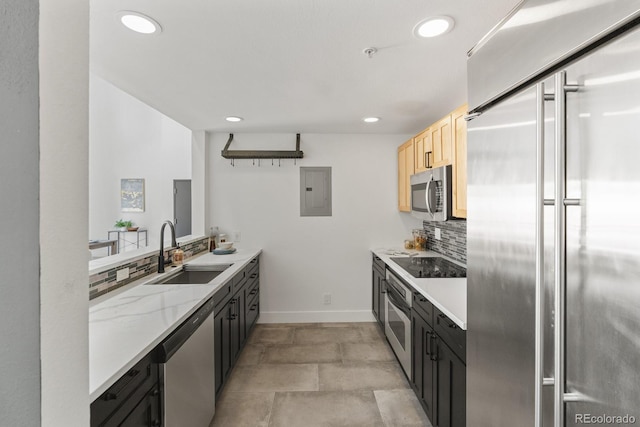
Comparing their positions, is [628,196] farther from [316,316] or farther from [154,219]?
[154,219]

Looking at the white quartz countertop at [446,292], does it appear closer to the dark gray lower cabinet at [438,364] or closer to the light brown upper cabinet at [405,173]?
the dark gray lower cabinet at [438,364]

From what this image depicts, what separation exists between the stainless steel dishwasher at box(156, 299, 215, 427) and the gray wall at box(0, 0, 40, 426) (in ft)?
3.08

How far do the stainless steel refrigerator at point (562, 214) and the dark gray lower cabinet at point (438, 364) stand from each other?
18.5 inches

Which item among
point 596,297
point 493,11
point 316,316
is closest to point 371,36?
point 493,11

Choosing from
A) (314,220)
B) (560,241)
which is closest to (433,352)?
(560,241)

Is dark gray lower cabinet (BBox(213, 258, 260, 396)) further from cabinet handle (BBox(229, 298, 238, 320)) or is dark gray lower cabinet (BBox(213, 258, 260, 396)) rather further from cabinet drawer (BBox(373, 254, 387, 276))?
cabinet drawer (BBox(373, 254, 387, 276))

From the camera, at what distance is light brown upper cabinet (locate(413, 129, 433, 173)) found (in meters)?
2.74

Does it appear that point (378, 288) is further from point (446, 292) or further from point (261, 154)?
point (261, 154)

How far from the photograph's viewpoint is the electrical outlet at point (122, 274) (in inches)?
81.2

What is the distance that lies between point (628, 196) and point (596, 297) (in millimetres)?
223

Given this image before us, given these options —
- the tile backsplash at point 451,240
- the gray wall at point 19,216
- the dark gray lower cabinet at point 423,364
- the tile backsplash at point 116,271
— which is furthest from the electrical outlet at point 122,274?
the tile backsplash at point 451,240

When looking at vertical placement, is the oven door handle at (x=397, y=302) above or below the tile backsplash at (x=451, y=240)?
below

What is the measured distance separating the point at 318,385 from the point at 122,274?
1708 mm
